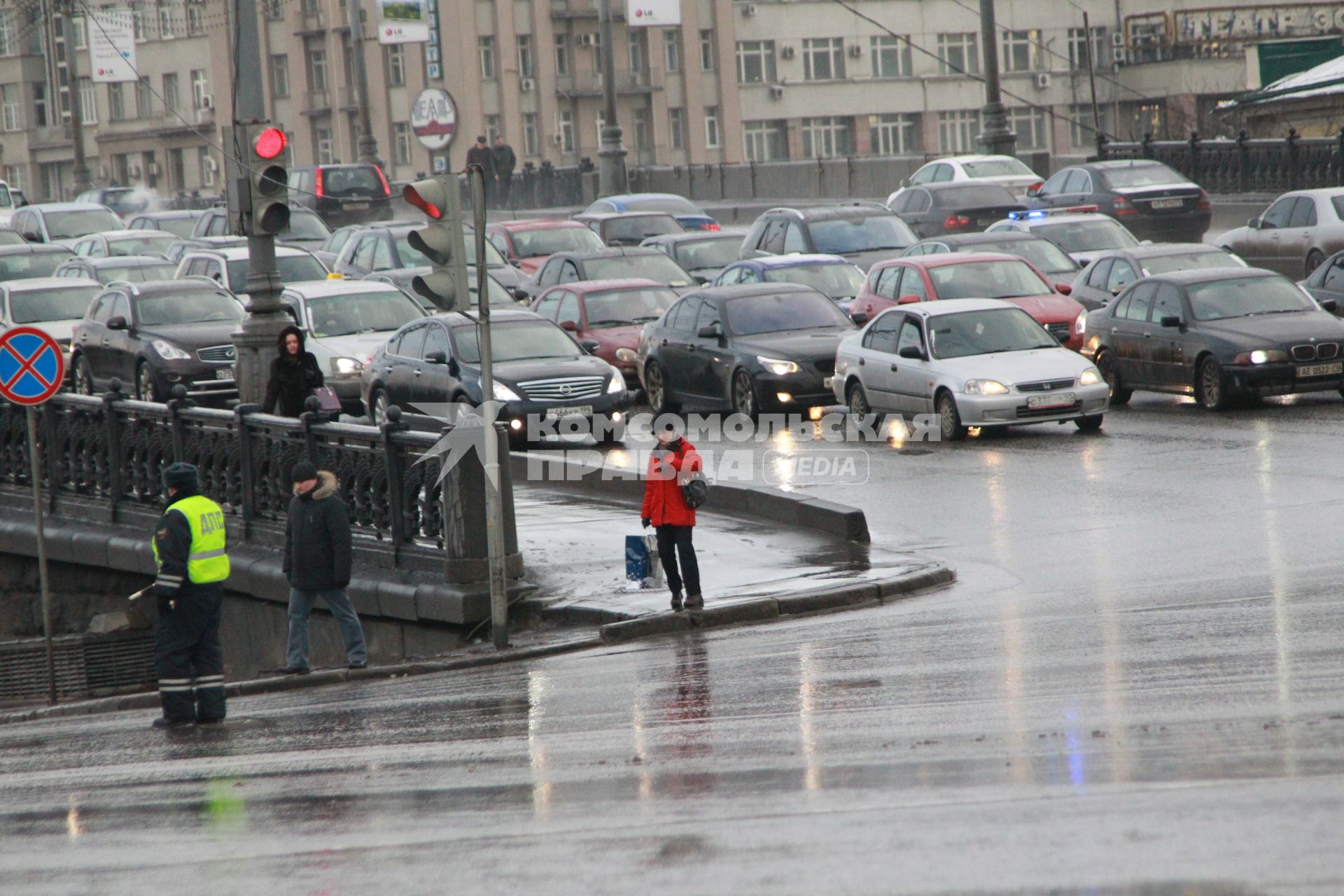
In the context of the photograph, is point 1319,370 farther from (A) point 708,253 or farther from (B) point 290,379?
(A) point 708,253

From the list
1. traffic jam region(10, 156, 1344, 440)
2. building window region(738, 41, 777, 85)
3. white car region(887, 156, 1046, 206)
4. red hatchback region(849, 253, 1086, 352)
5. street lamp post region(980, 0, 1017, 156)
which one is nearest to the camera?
traffic jam region(10, 156, 1344, 440)

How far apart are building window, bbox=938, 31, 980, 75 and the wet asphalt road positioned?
3063 inches

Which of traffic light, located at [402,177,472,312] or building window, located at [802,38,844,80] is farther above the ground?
building window, located at [802,38,844,80]

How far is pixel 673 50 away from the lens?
3376 inches

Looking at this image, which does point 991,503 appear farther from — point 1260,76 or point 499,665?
point 1260,76

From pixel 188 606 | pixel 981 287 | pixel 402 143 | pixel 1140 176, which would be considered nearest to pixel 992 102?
pixel 1140 176

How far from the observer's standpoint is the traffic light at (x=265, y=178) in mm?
17000

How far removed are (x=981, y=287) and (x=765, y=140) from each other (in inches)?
2577

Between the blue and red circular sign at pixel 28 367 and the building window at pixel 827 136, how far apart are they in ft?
248

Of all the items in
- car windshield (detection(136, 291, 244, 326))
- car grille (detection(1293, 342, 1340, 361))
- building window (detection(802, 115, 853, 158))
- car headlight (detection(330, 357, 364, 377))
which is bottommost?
car grille (detection(1293, 342, 1340, 361))

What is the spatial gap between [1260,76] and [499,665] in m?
50.3

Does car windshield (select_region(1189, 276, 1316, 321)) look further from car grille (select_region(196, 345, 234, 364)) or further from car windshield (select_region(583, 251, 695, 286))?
car grille (select_region(196, 345, 234, 364))

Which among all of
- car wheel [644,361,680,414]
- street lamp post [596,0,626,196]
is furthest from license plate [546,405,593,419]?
street lamp post [596,0,626,196]

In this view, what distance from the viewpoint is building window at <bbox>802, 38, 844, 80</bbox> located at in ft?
291
